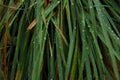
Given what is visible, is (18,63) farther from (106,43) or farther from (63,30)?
(106,43)

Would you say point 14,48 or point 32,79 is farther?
point 14,48

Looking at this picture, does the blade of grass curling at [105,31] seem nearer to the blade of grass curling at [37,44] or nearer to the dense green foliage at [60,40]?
the dense green foliage at [60,40]

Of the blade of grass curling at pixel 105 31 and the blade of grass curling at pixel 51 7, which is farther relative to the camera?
the blade of grass curling at pixel 51 7

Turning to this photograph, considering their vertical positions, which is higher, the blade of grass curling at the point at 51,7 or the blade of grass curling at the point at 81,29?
the blade of grass curling at the point at 51,7

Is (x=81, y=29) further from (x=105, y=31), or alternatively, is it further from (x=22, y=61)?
(x=22, y=61)

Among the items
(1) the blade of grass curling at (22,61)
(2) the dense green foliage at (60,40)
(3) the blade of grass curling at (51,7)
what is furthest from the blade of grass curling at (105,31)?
(1) the blade of grass curling at (22,61)


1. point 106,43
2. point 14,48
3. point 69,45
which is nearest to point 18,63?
point 14,48

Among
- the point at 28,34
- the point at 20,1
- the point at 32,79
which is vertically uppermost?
the point at 20,1

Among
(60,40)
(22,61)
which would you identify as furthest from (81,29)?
(22,61)
